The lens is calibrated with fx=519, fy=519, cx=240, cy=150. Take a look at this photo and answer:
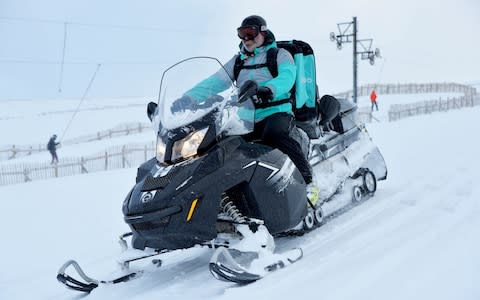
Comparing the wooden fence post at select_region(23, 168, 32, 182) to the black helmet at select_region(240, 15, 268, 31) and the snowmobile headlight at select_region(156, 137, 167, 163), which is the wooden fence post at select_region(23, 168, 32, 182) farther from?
the snowmobile headlight at select_region(156, 137, 167, 163)

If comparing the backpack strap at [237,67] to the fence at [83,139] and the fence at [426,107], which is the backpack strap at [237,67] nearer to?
the fence at [83,139]

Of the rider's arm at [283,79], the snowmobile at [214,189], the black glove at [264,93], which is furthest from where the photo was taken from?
the rider's arm at [283,79]

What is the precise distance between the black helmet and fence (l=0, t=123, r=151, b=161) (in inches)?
1021

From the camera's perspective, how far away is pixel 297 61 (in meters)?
4.94

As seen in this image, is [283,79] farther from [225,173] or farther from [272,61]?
[225,173]

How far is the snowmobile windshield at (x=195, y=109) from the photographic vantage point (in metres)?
3.76

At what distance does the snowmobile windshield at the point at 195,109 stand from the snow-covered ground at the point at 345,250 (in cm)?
102

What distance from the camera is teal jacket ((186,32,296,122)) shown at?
13.7 ft

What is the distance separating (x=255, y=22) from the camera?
179 inches

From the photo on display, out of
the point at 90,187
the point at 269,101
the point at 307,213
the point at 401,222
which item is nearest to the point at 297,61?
the point at 269,101

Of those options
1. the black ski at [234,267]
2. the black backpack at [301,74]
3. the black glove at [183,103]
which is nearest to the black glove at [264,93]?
the black backpack at [301,74]

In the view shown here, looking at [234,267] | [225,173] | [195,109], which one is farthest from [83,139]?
[234,267]

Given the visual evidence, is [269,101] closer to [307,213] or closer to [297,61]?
[297,61]

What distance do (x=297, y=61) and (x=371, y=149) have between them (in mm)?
1836
